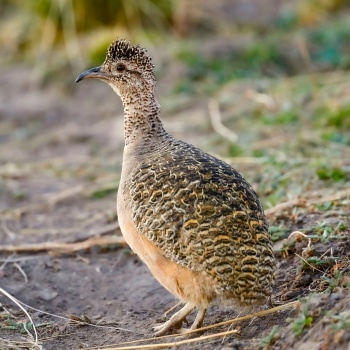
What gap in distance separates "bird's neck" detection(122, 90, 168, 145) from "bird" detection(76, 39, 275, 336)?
341 mm

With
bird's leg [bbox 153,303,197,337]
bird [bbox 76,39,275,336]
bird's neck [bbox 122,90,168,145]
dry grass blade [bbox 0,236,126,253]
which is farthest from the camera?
dry grass blade [bbox 0,236,126,253]

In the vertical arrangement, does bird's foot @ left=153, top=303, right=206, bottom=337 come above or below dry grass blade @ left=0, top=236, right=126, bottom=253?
above

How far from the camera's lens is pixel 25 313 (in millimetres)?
5703

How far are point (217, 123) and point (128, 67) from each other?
15.3 ft

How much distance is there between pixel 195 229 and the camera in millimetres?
4684

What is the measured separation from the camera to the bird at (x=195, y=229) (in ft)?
15.0

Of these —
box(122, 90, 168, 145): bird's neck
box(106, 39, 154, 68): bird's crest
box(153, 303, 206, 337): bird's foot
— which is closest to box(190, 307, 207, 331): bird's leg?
box(153, 303, 206, 337): bird's foot

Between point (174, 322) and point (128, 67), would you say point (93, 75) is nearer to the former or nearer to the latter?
point (128, 67)

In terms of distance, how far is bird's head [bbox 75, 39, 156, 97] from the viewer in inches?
234

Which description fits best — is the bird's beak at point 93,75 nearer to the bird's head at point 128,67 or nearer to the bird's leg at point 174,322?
the bird's head at point 128,67

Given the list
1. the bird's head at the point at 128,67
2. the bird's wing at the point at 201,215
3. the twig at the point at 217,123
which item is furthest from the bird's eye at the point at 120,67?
the twig at the point at 217,123

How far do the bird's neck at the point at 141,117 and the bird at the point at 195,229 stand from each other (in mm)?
341

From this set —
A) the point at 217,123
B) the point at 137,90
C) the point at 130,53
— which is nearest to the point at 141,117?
the point at 137,90

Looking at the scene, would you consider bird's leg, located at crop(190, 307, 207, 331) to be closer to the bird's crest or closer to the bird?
the bird
